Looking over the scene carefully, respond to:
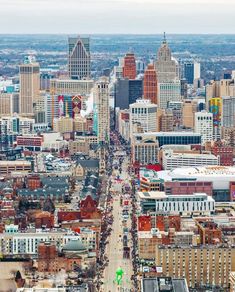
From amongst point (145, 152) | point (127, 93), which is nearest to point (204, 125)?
point (145, 152)

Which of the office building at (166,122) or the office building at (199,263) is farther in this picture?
the office building at (166,122)

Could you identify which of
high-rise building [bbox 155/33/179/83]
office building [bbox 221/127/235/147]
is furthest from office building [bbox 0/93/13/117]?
office building [bbox 221/127/235/147]

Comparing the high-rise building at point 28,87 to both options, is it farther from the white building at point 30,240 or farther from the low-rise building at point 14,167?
the white building at point 30,240

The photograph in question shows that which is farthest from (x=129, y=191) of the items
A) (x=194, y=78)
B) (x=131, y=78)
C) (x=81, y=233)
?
(x=194, y=78)

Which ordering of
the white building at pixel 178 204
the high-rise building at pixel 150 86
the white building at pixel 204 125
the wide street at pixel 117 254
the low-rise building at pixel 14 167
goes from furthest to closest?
1. the high-rise building at pixel 150 86
2. the white building at pixel 204 125
3. the low-rise building at pixel 14 167
4. the white building at pixel 178 204
5. the wide street at pixel 117 254

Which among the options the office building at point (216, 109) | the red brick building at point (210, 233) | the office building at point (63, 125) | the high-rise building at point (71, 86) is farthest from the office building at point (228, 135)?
the red brick building at point (210, 233)

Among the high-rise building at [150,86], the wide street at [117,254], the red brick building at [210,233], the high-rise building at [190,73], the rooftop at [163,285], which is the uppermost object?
the high-rise building at [150,86]

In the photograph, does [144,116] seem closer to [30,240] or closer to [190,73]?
[30,240]
